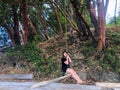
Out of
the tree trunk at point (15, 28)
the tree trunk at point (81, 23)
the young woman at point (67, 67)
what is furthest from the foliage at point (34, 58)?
the tree trunk at point (15, 28)

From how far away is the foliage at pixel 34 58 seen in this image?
31.4 ft

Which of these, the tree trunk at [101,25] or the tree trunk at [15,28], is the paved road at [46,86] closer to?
the tree trunk at [101,25]

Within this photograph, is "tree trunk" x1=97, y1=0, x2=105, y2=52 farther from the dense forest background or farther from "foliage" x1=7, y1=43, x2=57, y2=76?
"foliage" x1=7, y1=43, x2=57, y2=76

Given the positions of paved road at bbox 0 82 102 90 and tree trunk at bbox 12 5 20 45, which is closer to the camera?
paved road at bbox 0 82 102 90

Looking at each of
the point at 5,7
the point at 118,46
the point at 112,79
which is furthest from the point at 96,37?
the point at 5,7

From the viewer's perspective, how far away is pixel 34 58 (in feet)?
33.4

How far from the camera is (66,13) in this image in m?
12.1

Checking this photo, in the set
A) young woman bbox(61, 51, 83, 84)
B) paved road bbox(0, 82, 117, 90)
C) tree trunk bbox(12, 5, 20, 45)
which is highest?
tree trunk bbox(12, 5, 20, 45)

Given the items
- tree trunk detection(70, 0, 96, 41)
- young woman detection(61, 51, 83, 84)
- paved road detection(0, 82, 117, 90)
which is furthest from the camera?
tree trunk detection(70, 0, 96, 41)

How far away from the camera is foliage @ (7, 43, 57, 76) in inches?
377

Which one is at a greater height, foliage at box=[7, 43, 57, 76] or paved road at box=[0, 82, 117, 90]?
foliage at box=[7, 43, 57, 76]

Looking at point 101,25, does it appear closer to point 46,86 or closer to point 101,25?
point 101,25

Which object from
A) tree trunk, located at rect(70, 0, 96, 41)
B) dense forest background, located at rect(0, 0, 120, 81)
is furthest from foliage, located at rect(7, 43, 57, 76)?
tree trunk, located at rect(70, 0, 96, 41)

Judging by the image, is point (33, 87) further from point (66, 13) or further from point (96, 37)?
point (66, 13)
